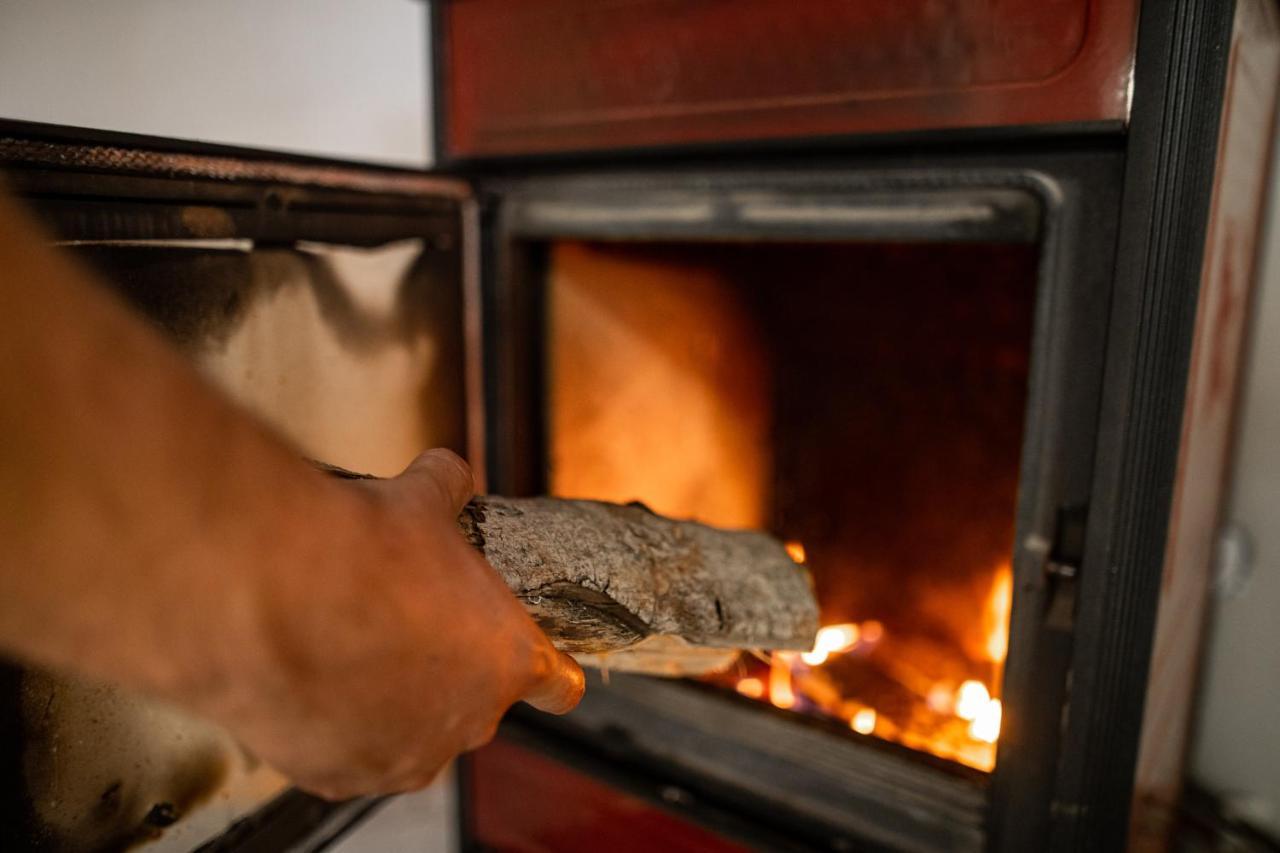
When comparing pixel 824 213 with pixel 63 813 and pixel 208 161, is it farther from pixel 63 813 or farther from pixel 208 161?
pixel 63 813

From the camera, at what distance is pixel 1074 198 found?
2.61 ft

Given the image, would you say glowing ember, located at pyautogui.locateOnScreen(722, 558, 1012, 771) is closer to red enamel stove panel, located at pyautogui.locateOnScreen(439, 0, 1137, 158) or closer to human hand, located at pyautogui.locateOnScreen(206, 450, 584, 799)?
red enamel stove panel, located at pyautogui.locateOnScreen(439, 0, 1137, 158)

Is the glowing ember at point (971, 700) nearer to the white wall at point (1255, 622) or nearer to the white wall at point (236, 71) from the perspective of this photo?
the white wall at point (1255, 622)

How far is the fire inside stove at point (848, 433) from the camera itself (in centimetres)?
139

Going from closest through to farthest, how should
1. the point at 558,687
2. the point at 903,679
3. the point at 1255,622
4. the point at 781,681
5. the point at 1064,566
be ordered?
the point at 558,687 < the point at 1064,566 < the point at 1255,622 < the point at 781,681 < the point at 903,679

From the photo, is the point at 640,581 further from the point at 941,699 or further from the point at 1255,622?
the point at 1255,622

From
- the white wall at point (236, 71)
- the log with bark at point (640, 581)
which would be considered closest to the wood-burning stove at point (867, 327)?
the log with bark at point (640, 581)

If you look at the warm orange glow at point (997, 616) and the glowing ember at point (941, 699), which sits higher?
the warm orange glow at point (997, 616)

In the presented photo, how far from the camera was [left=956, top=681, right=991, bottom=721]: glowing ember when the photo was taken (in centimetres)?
143

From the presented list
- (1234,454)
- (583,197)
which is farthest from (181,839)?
(1234,454)

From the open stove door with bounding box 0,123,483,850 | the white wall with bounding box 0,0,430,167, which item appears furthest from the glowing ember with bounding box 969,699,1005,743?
the white wall with bounding box 0,0,430,167

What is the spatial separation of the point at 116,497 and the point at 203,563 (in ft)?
0.15

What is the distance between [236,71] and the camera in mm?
1688

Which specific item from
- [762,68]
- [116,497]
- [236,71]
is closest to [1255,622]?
[762,68]
